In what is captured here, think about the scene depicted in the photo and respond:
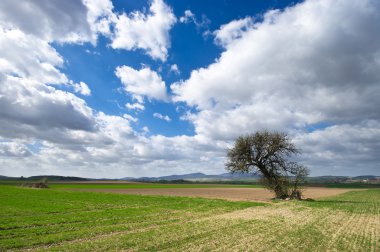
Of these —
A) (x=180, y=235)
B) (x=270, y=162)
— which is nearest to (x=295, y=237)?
(x=180, y=235)

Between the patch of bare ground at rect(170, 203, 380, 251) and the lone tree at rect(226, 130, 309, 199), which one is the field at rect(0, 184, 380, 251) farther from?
the lone tree at rect(226, 130, 309, 199)

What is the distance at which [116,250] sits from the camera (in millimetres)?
14922

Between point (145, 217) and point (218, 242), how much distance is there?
1265 cm

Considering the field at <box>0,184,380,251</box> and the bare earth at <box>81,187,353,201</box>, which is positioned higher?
the bare earth at <box>81,187,353,201</box>

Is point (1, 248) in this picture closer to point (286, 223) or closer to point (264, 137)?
point (286, 223)

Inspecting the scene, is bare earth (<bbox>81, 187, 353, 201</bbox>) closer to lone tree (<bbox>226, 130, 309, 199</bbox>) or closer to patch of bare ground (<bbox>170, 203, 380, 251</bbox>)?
lone tree (<bbox>226, 130, 309, 199</bbox>)

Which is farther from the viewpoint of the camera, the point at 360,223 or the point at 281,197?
the point at 281,197

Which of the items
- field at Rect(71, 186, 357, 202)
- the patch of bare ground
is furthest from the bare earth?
the patch of bare ground

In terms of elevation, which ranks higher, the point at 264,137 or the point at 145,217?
the point at 264,137

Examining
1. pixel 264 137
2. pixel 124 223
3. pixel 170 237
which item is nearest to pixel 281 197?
pixel 264 137

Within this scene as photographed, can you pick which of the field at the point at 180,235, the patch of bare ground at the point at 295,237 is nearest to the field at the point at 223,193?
the patch of bare ground at the point at 295,237

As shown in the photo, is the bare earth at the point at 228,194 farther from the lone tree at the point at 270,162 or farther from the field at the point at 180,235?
the field at the point at 180,235

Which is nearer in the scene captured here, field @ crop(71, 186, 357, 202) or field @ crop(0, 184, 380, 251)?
field @ crop(0, 184, 380, 251)

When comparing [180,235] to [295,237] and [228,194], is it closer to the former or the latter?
[295,237]
